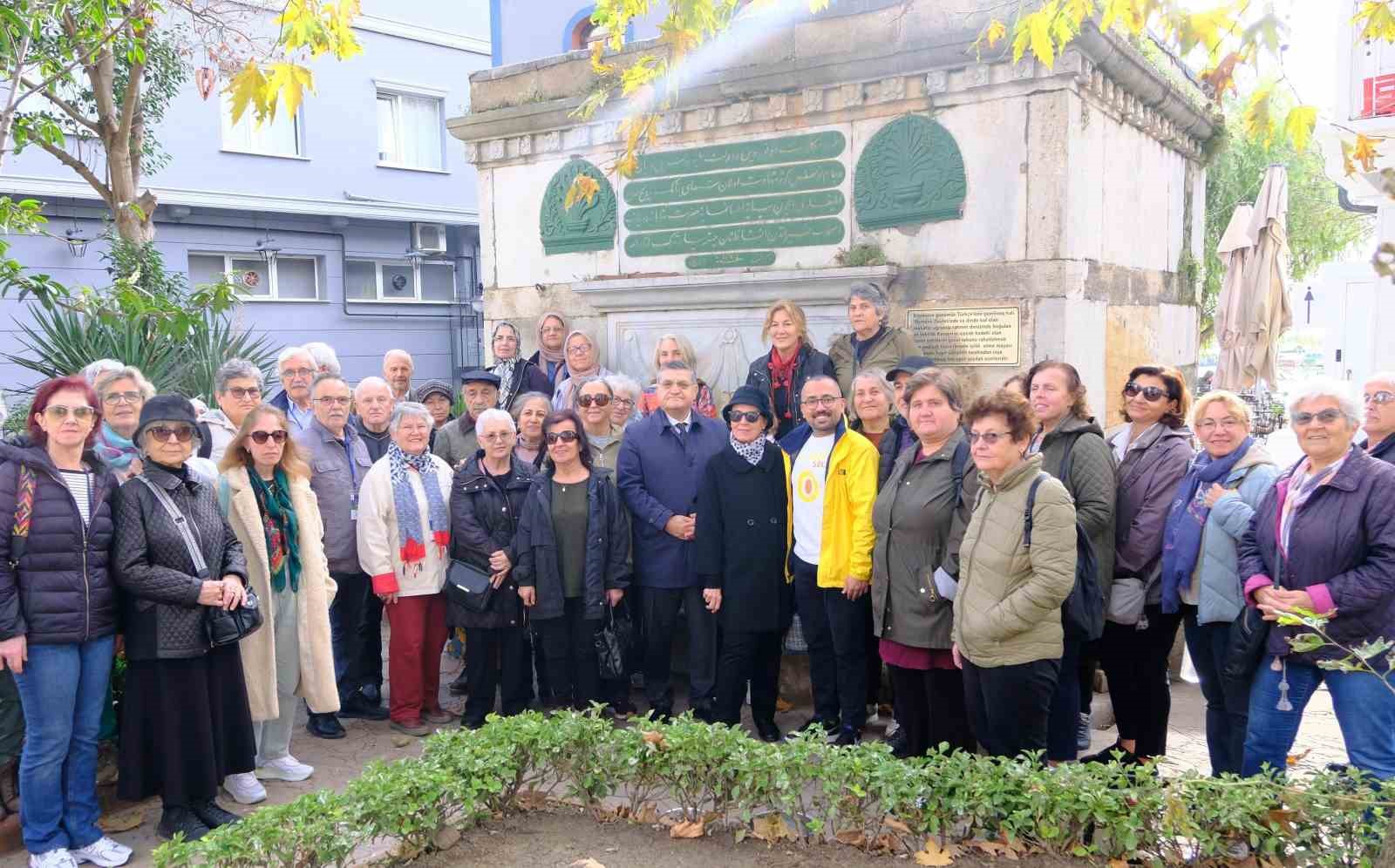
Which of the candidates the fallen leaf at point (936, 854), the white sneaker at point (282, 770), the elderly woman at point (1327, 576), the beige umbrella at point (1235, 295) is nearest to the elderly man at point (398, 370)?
the white sneaker at point (282, 770)

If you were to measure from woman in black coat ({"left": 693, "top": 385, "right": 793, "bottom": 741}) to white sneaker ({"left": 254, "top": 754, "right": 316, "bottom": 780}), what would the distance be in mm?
1989

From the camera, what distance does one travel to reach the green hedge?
3.09 m

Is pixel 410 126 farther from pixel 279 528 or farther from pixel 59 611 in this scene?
pixel 59 611

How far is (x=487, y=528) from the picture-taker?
17.2 ft

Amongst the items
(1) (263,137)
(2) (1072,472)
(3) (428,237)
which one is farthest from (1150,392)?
(3) (428,237)

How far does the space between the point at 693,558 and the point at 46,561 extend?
273 centimetres

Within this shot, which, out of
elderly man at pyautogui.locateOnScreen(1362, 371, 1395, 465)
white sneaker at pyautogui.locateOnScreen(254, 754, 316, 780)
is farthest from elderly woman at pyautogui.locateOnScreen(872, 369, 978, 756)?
white sneaker at pyautogui.locateOnScreen(254, 754, 316, 780)

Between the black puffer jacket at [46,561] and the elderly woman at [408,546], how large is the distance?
4.96 feet

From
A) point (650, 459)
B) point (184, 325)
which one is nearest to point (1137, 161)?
point (650, 459)

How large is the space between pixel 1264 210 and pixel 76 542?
Result: 30.7 feet

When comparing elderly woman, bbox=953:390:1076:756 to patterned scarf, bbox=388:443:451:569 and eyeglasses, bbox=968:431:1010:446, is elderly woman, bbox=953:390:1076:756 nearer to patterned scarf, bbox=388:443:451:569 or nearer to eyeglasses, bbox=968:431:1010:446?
eyeglasses, bbox=968:431:1010:446

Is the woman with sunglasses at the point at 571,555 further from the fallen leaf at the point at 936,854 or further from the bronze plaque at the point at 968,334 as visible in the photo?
the bronze plaque at the point at 968,334

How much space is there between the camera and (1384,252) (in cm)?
226

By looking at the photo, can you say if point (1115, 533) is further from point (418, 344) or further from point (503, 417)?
point (418, 344)
